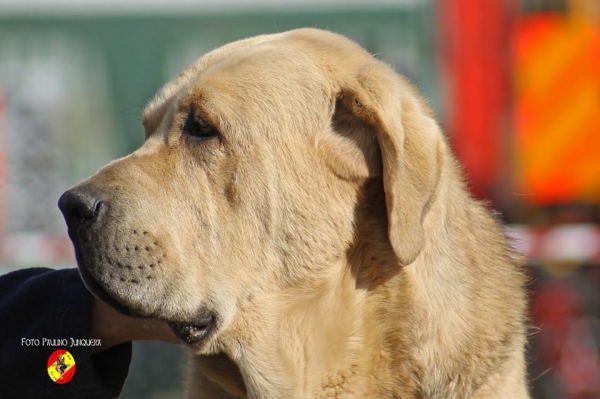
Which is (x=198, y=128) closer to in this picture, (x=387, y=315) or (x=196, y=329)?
(x=196, y=329)

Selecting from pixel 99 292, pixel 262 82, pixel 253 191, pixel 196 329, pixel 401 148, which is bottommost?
pixel 196 329

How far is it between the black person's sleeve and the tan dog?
31 centimetres

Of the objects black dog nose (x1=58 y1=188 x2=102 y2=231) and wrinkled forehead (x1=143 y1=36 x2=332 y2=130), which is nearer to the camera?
black dog nose (x1=58 y1=188 x2=102 y2=231)

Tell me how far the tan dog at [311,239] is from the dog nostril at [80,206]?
4 centimetres

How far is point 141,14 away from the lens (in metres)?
9.93

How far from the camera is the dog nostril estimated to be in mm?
3135

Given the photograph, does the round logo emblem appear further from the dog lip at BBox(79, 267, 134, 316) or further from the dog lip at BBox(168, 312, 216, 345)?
the dog lip at BBox(168, 312, 216, 345)

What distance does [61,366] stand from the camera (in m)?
3.35

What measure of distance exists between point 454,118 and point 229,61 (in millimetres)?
6655

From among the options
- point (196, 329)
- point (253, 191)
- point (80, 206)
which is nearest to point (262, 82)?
point (253, 191)

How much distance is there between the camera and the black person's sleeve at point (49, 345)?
338 cm

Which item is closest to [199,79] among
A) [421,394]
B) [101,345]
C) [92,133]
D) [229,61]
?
[229,61]

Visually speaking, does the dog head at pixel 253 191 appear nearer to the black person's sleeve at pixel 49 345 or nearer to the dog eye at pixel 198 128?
the dog eye at pixel 198 128

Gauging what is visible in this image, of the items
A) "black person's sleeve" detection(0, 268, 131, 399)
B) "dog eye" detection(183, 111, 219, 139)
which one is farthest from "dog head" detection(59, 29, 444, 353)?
"black person's sleeve" detection(0, 268, 131, 399)
